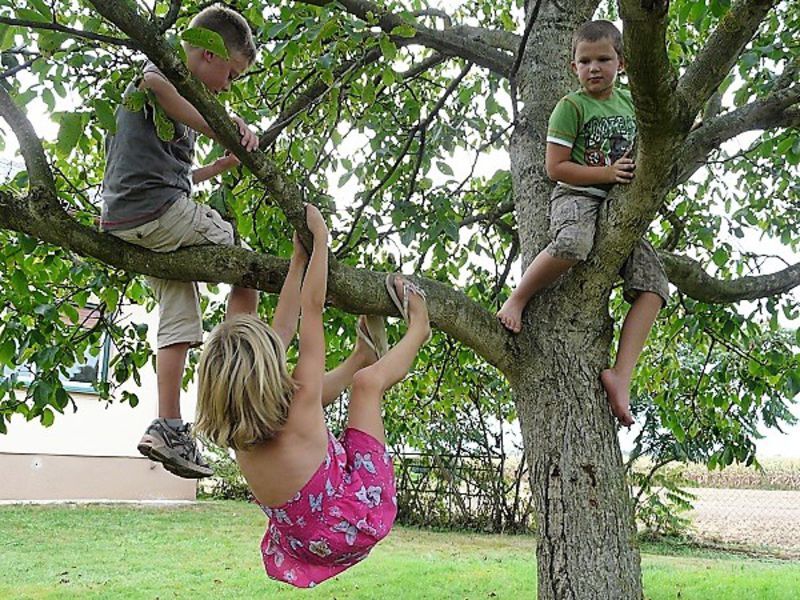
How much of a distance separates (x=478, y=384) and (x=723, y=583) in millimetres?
3005

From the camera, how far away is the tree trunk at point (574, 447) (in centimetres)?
278

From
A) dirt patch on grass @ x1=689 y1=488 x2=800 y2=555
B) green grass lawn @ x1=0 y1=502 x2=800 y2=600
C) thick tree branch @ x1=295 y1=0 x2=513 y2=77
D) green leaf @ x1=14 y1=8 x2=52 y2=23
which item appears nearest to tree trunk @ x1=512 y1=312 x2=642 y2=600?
thick tree branch @ x1=295 y1=0 x2=513 y2=77

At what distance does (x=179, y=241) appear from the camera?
2.59 metres

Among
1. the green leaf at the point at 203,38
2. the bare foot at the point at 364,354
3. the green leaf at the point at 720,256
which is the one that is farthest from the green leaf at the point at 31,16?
the green leaf at the point at 720,256

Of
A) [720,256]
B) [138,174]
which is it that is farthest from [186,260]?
[720,256]

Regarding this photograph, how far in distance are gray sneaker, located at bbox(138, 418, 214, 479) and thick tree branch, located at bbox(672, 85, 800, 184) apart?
185 cm

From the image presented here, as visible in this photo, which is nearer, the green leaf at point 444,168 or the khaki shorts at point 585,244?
the khaki shorts at point 585,244

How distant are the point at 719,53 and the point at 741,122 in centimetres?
77

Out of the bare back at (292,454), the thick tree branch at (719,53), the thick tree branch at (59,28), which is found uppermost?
the thick tree branch at (719,53)

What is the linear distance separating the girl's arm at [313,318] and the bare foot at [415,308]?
0.32 m

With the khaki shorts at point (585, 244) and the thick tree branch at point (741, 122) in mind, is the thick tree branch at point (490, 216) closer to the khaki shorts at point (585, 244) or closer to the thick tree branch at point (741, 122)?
the khaki shorts at point (585, 244)

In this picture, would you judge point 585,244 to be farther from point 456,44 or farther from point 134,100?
point 134,100

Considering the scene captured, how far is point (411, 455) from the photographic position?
40.5 ft

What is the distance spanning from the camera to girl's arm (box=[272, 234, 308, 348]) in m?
2.55
